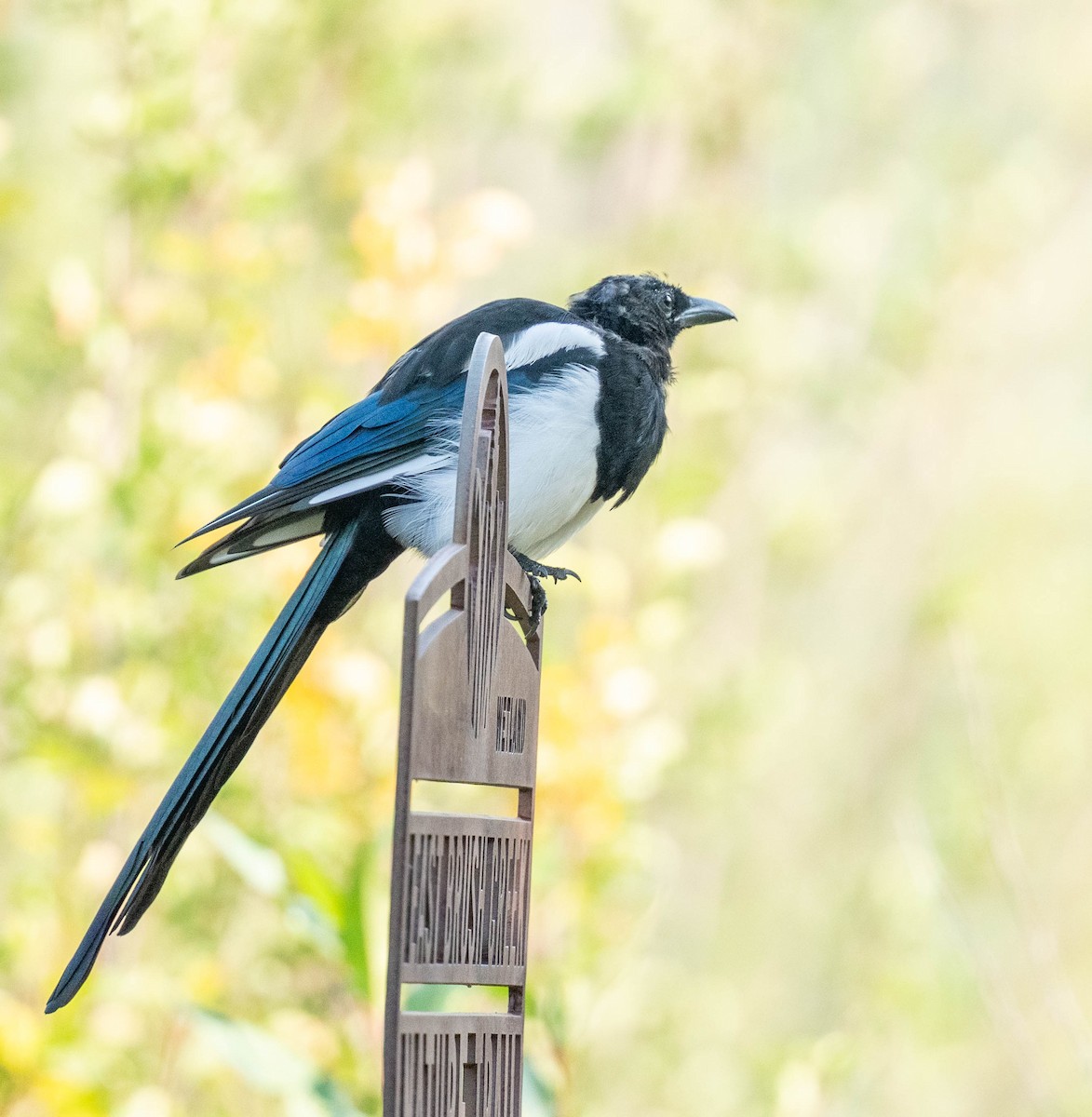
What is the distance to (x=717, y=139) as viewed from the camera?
3590 millimetres

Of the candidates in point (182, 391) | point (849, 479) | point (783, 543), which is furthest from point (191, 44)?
point (849, 479)

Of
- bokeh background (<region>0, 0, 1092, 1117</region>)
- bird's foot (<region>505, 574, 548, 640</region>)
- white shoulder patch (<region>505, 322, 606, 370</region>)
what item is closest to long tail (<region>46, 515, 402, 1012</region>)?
bird's foot (<region>505, 574, 548, 640</region>)

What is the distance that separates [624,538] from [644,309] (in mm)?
1209

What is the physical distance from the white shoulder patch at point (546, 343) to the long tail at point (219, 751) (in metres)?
0.38

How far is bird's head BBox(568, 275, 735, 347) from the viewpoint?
2.39 meters

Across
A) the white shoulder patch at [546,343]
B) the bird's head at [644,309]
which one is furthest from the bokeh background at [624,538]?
the white shoulder patch at [546,343]

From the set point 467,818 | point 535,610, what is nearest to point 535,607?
point 535,610

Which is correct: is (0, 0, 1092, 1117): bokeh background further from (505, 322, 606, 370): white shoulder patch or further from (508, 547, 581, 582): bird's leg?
(505, 322, 606, 370): white shoulder patch

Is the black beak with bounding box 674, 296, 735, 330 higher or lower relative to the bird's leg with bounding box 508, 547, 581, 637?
higher

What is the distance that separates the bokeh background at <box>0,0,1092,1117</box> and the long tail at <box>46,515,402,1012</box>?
527mm

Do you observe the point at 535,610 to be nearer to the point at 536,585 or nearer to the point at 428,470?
the point at 536,585

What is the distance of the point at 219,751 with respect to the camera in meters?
1.30

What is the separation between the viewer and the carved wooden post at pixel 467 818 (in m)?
0.96

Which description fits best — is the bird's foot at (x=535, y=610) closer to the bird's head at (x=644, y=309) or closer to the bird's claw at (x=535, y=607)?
the bird's claw at (x=535, y=607)
